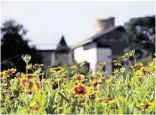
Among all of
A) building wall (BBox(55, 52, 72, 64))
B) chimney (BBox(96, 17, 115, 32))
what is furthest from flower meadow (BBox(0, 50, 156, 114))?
chimney (BBox(96, 17, 115, 32))

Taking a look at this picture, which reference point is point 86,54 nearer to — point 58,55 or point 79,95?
point 58,55

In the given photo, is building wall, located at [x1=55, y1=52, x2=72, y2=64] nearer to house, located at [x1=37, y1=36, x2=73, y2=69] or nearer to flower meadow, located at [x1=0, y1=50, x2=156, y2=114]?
house, located at [x1=37, y1=36, x2=73, y2=69]

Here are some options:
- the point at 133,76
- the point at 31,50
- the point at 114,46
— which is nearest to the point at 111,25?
the point at 114,46

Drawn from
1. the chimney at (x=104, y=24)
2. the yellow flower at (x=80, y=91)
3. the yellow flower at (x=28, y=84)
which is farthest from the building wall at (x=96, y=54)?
the yellow flower at (x=80, y=91)

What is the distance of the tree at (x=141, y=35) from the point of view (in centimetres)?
3556

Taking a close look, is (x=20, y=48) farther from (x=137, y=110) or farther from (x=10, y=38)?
(x=137, y=110)

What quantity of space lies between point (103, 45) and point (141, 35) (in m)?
5.92

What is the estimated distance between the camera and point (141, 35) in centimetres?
3753

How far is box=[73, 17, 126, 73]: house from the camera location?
30.7m

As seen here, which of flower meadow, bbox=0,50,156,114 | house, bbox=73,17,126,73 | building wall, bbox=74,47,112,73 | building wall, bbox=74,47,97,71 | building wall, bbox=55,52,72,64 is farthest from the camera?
building wall, bbox=55,52,72,64

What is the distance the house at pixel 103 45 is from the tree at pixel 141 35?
999 mm

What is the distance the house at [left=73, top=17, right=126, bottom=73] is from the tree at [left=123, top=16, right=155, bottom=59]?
999 mm

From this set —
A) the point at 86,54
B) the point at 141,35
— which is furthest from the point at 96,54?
the point at 141,35

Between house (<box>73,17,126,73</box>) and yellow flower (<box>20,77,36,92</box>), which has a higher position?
house (<box>73,17,126,73</box>)
